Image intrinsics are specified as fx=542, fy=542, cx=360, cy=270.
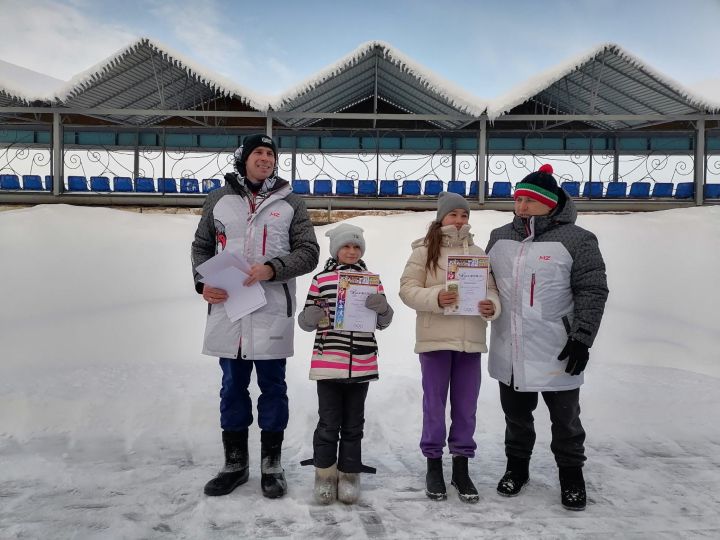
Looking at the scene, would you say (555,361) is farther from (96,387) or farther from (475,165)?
(475,165)

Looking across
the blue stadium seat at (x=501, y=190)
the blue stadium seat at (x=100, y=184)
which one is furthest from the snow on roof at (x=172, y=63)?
the blue stadium seat at (x=501, y=190)

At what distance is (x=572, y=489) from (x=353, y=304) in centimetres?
141

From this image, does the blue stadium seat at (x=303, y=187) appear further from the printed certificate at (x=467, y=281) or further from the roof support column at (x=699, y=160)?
the printed certificate at (x=467, y=281)

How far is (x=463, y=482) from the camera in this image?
2.78m

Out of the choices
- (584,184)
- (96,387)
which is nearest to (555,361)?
(96,387)

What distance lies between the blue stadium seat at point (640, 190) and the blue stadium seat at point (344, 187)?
7109 millimetres

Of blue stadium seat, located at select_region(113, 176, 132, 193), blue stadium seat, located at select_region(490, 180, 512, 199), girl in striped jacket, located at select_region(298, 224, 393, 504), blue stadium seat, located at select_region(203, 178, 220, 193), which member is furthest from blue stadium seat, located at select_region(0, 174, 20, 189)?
girl in striped jacket, located at select_region(298, 224, 393, 504)

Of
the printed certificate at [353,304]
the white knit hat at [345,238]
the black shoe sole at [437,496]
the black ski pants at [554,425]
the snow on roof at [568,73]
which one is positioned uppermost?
the snow on roof at [568,73]

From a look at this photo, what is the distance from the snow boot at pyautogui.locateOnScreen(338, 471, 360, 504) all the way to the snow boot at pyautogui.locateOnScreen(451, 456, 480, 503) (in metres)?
0.52

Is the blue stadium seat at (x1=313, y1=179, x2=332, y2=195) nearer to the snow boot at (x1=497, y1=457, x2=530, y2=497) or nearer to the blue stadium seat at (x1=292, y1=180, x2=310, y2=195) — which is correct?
the blue stadium seat at (x1=292, y1=180, x2=310, y2=195)

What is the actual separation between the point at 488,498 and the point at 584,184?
12981 mm

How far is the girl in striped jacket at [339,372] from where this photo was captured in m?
2.69

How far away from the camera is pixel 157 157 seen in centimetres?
1614

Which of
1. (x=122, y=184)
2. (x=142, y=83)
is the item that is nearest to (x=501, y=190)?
(x=142, y=83)
